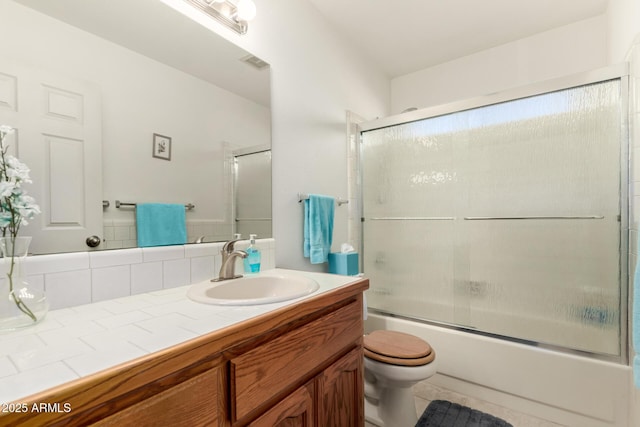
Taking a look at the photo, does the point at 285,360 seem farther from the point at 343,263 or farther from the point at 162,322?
the point at 343,263

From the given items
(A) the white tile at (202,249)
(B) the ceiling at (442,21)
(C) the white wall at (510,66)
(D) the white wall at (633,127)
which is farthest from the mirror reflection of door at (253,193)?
(C) the white wall at (510,66)

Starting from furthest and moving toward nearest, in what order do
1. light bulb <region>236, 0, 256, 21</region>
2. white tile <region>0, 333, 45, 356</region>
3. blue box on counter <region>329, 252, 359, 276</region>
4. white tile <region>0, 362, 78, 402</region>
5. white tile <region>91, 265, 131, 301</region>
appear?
blue box on counter <region>329, 252, 359, 276</region>, light bulb <region>236, 0, 256, 21</region>, white tile <region>91, 265, 131, 301</region>, white tile <region>0, 333, 45, 356</region>, white tile <region>0, 362, 78, 402</region>

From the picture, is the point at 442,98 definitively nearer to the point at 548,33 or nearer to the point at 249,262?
the point at 548,33

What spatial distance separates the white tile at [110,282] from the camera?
917mm

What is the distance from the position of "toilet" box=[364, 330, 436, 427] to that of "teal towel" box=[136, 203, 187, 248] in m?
1.08

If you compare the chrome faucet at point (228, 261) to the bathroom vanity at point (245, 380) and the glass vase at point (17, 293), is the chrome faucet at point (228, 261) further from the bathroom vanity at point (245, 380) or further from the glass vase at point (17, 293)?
the glass vase at point (17, 293)

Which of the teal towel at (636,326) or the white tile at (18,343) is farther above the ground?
the white tile at (18,343)

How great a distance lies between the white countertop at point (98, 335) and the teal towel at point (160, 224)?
216 millimetres

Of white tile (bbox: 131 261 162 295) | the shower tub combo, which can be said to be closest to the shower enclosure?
the shower tub combo

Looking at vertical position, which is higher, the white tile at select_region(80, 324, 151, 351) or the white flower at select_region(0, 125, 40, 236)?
the white flower at select_region(0, 125, 40, 236)

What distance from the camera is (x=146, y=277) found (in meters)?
1.03

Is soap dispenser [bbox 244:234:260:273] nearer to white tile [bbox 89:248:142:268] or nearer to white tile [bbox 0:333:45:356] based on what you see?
white tile [bbox 89:248:142:268]

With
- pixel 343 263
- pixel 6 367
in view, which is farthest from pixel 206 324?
pixel 343 263

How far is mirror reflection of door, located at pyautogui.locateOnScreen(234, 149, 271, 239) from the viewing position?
1.39 meters
